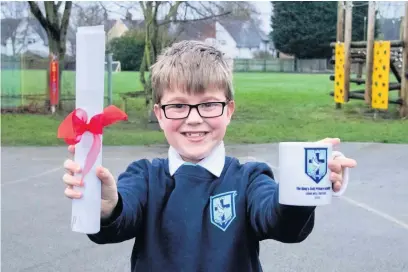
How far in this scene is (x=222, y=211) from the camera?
2162mm

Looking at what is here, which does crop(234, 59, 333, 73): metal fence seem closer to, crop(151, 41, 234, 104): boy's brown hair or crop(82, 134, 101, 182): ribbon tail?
crop(151, 41, 234, 104): boy's brown hair

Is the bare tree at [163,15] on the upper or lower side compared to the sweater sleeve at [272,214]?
upper

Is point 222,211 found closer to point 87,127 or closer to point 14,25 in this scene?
point 87,127

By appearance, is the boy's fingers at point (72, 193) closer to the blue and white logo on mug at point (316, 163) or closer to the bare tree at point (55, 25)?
the blue and white logo on mug at point (316, 163)

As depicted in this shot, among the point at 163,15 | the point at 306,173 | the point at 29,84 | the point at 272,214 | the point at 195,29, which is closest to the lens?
the point at 306,173

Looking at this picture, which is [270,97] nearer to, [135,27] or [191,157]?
[135,27]

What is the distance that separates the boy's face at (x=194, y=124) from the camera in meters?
2.14

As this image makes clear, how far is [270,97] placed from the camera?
26.9 m

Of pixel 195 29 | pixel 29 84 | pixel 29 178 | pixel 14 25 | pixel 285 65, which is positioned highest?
pixel 14 25

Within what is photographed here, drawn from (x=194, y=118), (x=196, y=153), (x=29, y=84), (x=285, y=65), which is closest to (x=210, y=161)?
(x=196, y=153)

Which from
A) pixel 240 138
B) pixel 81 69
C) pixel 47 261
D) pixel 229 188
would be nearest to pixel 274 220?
pixel 229 188

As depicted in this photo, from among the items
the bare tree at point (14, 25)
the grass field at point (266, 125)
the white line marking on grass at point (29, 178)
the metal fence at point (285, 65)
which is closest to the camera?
the white line marking on grass at point (29, 178)

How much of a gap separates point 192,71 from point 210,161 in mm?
287

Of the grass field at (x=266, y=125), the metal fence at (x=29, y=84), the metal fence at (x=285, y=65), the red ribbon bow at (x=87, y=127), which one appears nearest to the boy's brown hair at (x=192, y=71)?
the red ribbon bow at (x=87, y=127)
